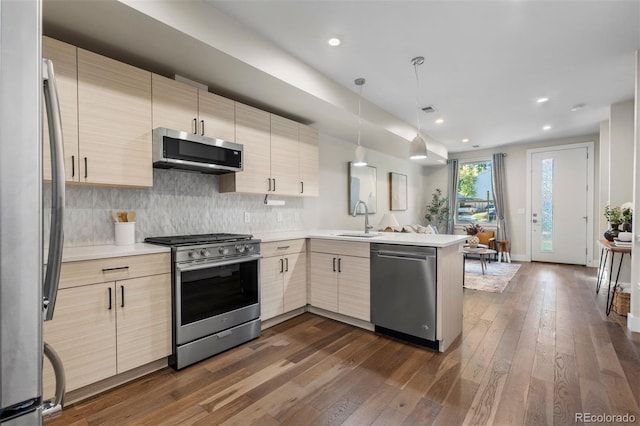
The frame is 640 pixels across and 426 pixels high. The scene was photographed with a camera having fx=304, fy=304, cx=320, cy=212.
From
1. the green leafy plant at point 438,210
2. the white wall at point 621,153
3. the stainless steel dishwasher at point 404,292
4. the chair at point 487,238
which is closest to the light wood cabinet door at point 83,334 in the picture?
the stainless steel dishwasher at point 404,292

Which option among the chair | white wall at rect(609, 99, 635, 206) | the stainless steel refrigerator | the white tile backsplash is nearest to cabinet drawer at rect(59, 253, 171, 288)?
the white tile backsplash

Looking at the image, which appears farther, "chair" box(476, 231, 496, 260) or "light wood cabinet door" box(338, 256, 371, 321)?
"chair" box(476, 231, 496, 260)

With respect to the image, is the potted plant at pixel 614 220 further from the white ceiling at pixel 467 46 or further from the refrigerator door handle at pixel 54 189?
the refrigerator door handle at pixel 54 189

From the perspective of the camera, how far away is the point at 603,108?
4383 millimetres

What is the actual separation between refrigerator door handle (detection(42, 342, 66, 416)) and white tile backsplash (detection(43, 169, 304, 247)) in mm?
1630

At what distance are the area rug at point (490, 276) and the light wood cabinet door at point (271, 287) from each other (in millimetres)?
3014

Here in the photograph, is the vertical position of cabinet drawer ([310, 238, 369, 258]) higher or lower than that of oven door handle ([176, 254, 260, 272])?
higher

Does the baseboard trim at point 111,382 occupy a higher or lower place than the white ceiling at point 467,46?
lower

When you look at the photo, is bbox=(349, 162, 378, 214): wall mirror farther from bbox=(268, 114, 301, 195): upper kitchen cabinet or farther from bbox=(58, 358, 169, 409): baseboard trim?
bbox=(58, 358, 169, 409): baseboard trim

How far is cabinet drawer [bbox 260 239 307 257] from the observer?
2.96 meters

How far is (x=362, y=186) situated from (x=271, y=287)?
9.56ft

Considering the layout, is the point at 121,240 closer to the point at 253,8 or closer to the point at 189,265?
the point at 189,265

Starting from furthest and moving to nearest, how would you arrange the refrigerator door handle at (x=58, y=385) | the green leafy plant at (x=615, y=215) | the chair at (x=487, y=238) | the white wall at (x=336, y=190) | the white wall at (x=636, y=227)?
the chair at (x=487, y=238), the white wall at (x=336, y=190), the green leafy plant at (x=615, y=215), the white wall at (x=636, y=227), the refrigerator door handle at (x=58, y=385)

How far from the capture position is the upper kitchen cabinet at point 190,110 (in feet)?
7.85
